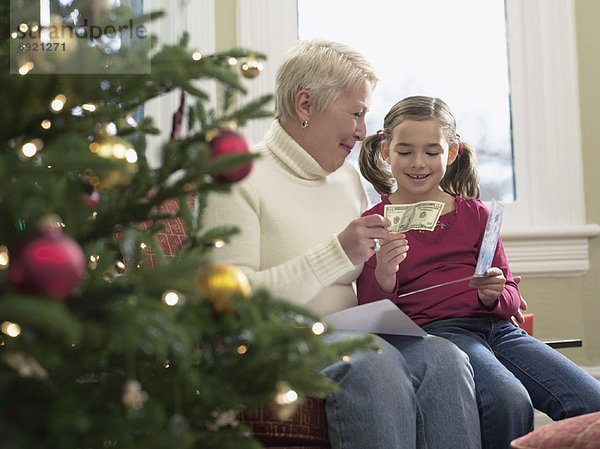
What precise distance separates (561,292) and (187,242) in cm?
213

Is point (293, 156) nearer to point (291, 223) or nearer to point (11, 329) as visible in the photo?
point (291, 223)

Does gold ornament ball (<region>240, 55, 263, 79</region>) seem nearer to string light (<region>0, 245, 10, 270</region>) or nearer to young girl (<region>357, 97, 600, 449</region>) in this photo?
string light (<region>0, 245, 10, 270</region>)

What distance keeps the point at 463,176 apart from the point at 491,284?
1.59 ft

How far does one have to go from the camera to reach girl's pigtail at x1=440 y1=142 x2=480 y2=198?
7.30 ft

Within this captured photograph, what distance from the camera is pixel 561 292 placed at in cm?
285

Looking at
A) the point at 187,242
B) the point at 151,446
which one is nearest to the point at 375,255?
the point at 187,242

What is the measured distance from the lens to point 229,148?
36.4 inches

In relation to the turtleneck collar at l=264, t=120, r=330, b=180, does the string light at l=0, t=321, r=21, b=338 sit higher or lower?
lower

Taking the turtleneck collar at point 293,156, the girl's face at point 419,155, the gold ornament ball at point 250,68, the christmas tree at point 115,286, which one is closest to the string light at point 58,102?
the christmas tree at point 115,286

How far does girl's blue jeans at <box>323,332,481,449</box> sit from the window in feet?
4.86

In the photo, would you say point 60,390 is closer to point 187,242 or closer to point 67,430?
point 67,430

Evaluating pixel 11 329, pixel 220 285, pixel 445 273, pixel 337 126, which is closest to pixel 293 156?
pixel 337 126

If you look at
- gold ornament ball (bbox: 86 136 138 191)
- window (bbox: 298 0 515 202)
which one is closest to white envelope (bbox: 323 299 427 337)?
gold ornament ball (bbox: 86 136 138 191)

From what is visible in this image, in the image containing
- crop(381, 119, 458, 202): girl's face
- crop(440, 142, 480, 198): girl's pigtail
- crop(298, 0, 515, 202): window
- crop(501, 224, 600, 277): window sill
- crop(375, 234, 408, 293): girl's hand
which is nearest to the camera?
crop(375, 234, 408, 293): girl's hand
